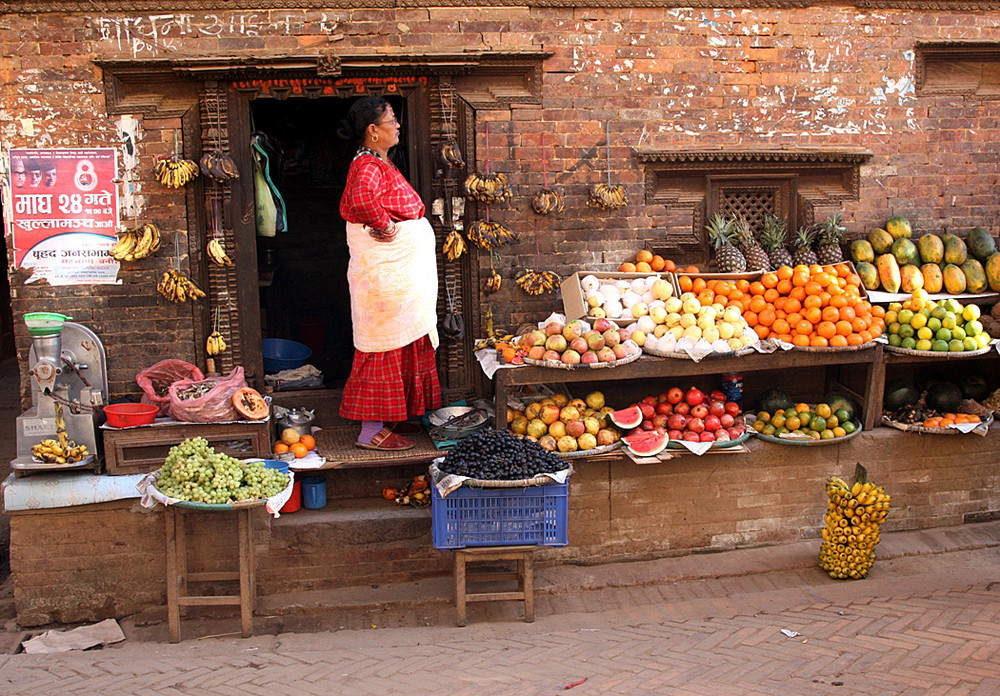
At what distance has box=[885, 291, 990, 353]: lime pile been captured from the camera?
6.44 m

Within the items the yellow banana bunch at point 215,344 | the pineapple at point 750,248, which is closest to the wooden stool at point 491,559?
the yellow banana bunch at point 215,344

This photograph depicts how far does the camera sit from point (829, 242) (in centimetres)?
711

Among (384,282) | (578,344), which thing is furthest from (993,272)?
(384,282)

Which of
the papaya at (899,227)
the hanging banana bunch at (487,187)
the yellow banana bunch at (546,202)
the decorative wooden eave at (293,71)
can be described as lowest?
the papaya at (899,227)

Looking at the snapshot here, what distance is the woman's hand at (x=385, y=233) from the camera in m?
6.00

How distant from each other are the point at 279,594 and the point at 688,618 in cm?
271

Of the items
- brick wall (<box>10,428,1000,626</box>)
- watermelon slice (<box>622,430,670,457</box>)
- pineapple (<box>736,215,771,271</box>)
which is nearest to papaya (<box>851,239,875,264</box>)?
pineapple (<box>736,215,771,271</box>)

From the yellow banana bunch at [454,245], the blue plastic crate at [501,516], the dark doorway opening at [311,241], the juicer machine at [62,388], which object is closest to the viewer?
the blue plastic crate at [501,516]

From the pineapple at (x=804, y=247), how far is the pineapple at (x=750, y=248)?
0.79 feet

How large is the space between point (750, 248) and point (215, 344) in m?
4.18

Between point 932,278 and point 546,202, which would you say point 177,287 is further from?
point 932,278

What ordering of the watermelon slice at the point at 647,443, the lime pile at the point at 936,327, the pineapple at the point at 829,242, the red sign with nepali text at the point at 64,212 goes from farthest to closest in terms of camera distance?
1. the pineapple at the point at 829,242
2. the lime pile at the point at 936,327
3. the red sign with nepali text at the point at 64,212
4. the watermelon slice at the point at 647,443

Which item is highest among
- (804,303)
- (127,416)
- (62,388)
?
(804,303)

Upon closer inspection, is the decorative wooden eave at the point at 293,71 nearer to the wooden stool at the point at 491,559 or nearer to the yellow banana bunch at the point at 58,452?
the yellow banana bunch at the point at 58,452
